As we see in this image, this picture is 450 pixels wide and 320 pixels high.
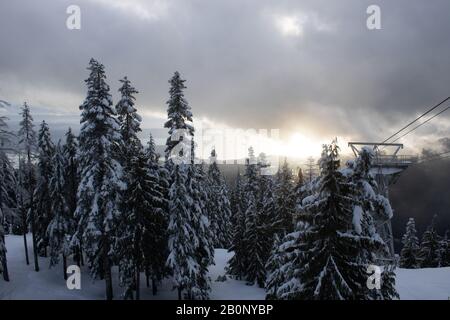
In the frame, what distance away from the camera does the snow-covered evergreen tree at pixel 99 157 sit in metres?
25.7

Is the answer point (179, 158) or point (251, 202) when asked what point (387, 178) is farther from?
point (179, 158)

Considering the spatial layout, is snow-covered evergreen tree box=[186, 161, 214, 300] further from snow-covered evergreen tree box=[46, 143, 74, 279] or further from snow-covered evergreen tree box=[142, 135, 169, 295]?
snow-covered evergreen tree box=[46, 143, 74, 279]

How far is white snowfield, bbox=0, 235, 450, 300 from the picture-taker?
3120 centimetres

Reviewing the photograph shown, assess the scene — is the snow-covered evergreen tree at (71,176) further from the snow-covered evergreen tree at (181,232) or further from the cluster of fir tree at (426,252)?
the cluster of fir tree at (426,252)

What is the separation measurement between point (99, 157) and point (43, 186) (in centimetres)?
1905

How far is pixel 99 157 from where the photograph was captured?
2577cm

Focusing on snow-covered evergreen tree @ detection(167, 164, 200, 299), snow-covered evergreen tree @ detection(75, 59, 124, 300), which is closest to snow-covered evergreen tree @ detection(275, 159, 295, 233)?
snow-covered evergreen tree @ detection(167, 164, 200, 299)

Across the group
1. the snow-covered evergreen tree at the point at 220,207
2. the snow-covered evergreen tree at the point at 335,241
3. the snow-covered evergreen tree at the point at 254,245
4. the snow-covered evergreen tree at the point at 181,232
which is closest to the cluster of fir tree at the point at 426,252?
the snow-covered evergreen tree at the point at 220,207

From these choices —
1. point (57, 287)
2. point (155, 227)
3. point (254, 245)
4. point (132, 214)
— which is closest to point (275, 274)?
point (155, 227)

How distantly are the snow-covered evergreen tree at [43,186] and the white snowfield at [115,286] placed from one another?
3940mm

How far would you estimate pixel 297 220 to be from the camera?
1453cm

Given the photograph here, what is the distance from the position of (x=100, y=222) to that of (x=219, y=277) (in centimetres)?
2182

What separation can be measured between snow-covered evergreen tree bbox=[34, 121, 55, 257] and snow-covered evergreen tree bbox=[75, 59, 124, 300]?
15.1 meters
